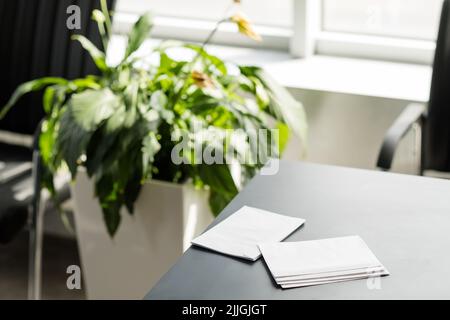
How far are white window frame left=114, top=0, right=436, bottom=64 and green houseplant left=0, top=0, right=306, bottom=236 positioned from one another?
727 mm

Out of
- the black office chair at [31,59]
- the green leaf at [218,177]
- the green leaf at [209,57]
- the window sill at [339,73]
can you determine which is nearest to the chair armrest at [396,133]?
the window sill at [339,73]

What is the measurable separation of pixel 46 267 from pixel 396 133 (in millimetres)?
1621

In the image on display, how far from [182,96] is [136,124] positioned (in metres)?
0.25

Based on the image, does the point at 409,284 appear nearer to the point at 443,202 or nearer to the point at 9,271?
the point at 443,202

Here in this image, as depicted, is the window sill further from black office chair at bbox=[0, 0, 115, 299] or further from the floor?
the floor

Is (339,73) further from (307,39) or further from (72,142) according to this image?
(72,142)

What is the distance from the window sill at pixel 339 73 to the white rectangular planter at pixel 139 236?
760 mm

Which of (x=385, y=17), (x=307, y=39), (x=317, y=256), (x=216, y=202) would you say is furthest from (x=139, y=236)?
(x=385, y=17)

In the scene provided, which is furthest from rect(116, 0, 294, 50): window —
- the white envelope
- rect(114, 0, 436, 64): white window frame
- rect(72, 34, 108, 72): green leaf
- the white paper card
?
the white paper card

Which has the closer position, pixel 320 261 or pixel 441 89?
pixel 320 261

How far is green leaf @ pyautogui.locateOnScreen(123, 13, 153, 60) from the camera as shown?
2.42 meters

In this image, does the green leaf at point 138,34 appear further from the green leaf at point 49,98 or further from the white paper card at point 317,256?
the white paper card at point 317,256

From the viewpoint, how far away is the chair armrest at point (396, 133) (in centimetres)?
227

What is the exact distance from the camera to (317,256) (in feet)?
4.94
